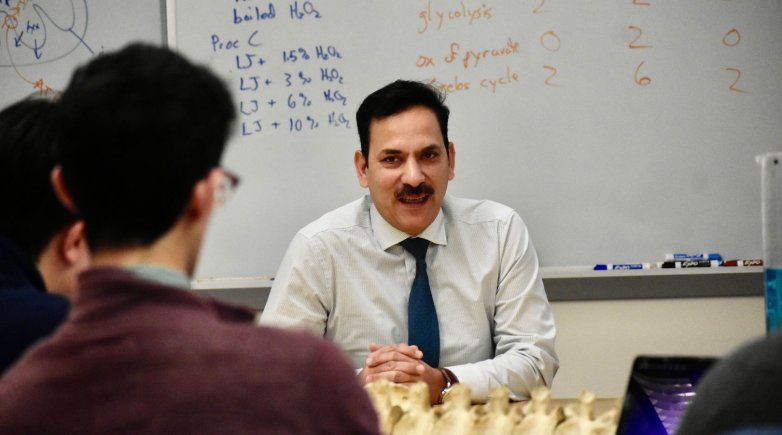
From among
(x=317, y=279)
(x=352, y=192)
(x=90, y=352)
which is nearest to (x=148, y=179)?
(x=90, y=352)

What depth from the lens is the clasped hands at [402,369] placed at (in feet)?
6.09

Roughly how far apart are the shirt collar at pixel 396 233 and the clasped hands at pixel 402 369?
0.42 meters

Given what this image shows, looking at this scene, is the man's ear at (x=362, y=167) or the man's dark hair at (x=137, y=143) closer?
the man's dark hair at (x=137, y=143)

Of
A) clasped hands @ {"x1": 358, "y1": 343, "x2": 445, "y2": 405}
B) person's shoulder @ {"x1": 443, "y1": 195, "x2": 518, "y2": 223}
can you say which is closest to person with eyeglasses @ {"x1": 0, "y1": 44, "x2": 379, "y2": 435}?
clasped hands @ {"x1": 358, "y1": 343, "x2": 445, "y2": 405}

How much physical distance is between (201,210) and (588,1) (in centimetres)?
207

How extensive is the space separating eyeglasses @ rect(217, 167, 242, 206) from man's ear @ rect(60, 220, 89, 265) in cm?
54

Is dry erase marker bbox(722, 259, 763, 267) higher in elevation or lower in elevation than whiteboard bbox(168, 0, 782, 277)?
lower

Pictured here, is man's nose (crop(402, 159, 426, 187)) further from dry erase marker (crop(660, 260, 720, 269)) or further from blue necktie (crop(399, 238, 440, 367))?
dry erase marker (crop(660, 260, 720, 269))

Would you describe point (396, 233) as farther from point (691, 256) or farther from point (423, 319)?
point (691, 256)

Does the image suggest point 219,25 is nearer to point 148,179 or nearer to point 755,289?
point 755,289

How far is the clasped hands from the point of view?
73.1 inches

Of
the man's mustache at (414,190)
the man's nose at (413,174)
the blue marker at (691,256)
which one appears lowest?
the blue marker at (691,256)

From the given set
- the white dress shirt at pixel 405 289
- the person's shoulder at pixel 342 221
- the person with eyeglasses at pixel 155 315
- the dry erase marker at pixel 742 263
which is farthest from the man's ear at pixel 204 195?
the dry erase marker at pixel 742 263

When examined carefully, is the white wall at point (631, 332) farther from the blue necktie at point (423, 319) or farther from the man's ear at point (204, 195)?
the man's ear at point (204, 195)
